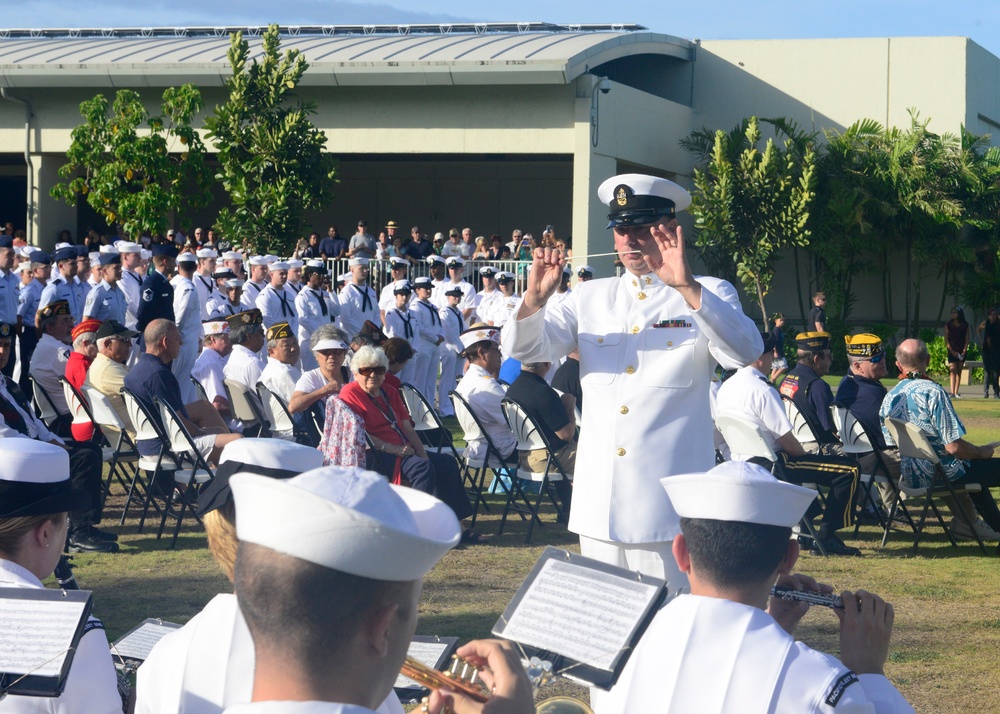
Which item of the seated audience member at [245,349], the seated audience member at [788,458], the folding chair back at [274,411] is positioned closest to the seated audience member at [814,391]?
the seated audience member at [788,458]

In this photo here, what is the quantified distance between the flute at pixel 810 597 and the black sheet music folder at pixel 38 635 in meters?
1.42

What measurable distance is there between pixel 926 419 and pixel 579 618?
6288 millimetres

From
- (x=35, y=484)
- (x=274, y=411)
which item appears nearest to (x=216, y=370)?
(x=274, y=411)

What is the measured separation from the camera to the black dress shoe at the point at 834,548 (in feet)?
26.1

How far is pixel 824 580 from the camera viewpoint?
7.29 m

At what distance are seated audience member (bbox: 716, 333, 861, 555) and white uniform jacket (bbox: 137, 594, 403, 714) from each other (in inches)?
Answer: 232

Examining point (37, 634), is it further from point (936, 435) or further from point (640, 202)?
point (936, 435)

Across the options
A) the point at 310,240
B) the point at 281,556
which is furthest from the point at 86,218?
the point at 281,556

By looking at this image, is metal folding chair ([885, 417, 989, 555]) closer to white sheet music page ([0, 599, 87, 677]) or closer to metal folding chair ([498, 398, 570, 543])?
metal folding chair ([498, 398, 570, 543])

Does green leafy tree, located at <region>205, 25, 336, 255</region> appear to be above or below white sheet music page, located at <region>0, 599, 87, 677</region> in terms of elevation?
above

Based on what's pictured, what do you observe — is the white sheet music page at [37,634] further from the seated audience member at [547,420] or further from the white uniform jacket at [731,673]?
the seated audience member at [547,420]

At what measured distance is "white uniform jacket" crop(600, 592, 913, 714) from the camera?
211 cm

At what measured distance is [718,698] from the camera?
7.04 ft

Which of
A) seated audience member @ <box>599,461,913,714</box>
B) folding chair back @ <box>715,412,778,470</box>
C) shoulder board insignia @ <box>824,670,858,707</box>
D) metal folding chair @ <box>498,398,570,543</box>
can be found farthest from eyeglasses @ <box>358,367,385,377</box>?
shoulder board insignia @ <box>824,670,858,707</box>
